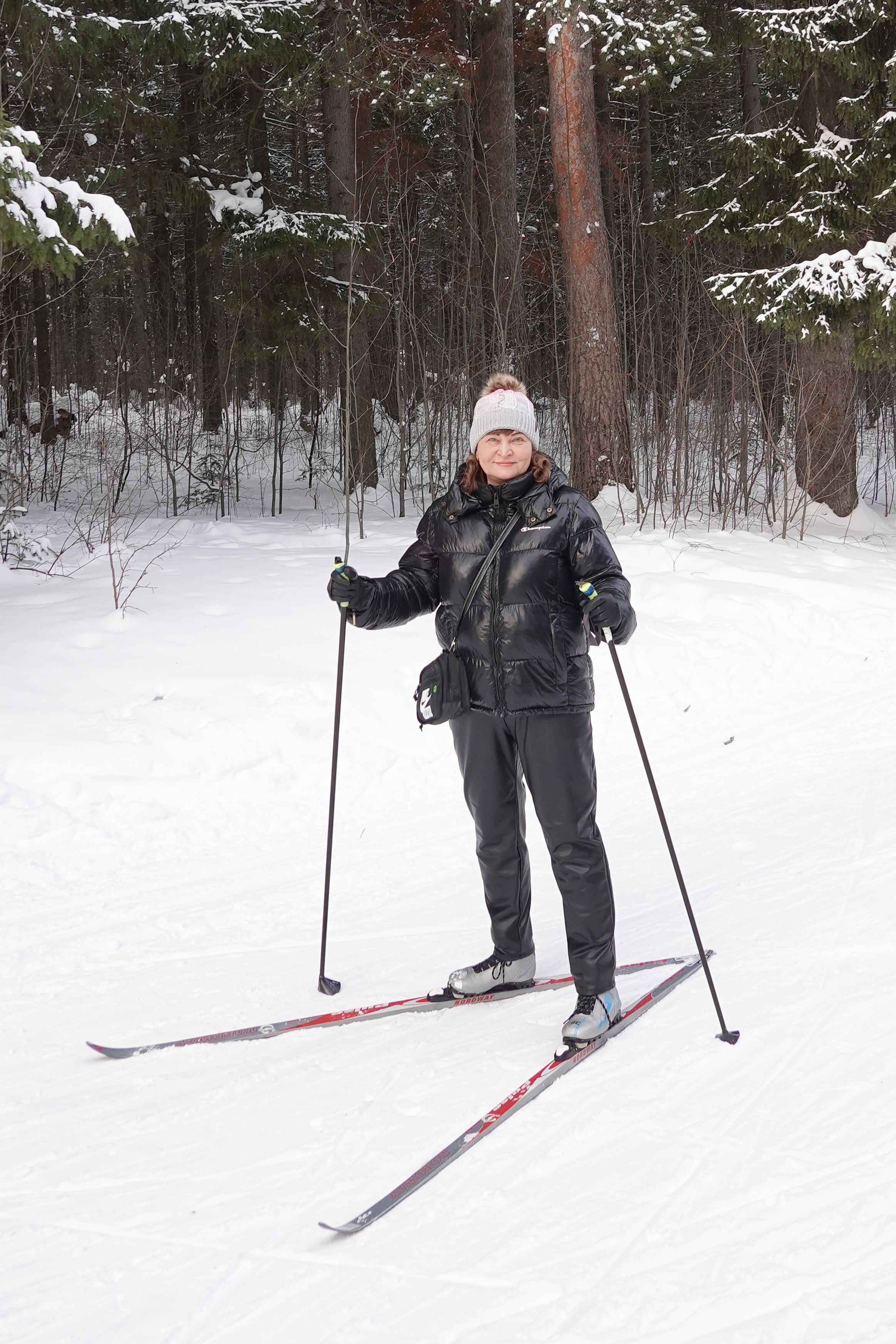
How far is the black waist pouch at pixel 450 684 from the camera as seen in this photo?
11.4 ft

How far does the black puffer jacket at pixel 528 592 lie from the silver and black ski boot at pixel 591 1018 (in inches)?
35.3

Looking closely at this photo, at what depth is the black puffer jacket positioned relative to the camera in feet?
11.2

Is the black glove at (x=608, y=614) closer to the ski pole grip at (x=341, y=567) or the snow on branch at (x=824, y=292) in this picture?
the ski pole grip at (x=341, y=567)

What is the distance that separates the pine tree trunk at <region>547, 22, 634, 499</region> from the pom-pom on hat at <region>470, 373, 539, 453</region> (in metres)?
8.15

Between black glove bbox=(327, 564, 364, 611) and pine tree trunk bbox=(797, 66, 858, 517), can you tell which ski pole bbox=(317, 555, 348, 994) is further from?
pine tree trunk bbox=(797, 66, 858, 517)

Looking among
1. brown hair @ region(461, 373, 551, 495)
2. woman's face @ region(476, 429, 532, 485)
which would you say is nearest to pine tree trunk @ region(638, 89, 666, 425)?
brown hair @ region(461, 373, 551, 495)

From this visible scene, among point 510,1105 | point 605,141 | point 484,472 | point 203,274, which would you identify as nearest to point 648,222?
point 605,141

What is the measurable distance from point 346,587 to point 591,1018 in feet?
5.03

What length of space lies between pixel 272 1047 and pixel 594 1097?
103 centimetres

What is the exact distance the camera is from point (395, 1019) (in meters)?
3.66

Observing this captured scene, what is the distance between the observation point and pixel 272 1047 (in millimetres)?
3480

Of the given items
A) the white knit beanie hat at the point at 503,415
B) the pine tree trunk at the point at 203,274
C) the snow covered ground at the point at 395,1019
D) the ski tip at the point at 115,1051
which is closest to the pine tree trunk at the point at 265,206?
the pine tree trunk at the point at 203,274

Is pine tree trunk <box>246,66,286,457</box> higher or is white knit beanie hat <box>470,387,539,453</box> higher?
pine tree trunk <box>246,66,286,457</box>

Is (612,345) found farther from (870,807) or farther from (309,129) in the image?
(309,129)
